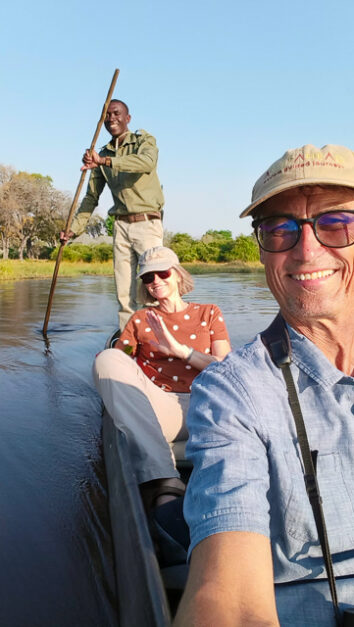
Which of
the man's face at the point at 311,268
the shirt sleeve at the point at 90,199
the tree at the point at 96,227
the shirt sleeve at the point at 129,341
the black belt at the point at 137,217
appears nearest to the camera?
the man's face at the point at 311,268

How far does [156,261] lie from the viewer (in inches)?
135

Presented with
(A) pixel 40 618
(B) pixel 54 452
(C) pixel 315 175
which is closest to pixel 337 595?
(C) pixel 315 175

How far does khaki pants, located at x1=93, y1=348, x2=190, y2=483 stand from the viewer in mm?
2399

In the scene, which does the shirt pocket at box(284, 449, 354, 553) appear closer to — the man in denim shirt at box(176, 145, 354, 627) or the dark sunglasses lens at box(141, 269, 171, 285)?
the man in denim shirt at box(176, 145, 354, 627)

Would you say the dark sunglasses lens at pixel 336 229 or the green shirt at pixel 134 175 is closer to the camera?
the dark sunglasses lens at pixel 336 229

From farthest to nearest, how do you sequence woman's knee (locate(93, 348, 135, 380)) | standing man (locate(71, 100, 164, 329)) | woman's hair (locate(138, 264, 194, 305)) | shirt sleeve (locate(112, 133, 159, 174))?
standing man (locate(71, 100, 164, 329)) → shirt sleeve (locate(112, 133, 159, 174)) → woman's hair (locate(138, 264, 194, 305)) → woman's knee (locate(93, 348, 135, 380))

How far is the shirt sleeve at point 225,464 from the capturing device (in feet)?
3.65

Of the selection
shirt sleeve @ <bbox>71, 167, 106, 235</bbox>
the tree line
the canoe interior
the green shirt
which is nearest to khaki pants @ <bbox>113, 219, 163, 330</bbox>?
the green shirt

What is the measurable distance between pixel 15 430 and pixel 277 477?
327cm

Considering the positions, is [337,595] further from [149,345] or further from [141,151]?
[141,151]

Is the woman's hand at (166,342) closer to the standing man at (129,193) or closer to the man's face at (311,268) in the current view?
the man's face at (311,268)

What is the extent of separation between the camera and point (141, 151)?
553 cm

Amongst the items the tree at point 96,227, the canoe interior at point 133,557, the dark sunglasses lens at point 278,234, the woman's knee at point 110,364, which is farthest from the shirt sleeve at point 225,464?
the tree at point 96,227

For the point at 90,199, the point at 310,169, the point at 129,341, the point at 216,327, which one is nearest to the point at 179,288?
the point at 216,327
